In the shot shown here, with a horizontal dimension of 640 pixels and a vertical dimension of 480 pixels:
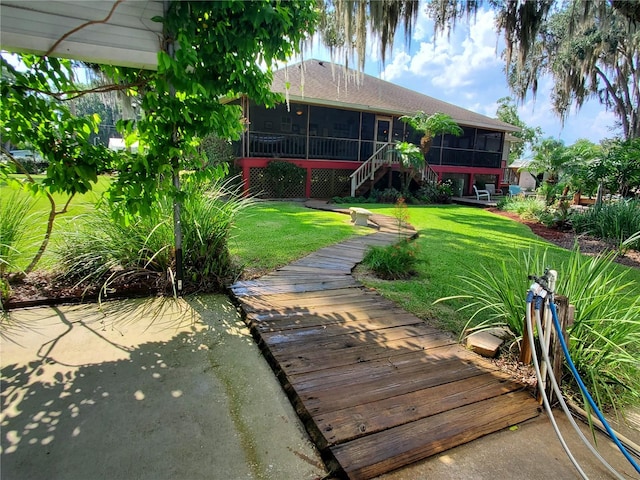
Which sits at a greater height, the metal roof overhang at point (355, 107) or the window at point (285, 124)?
the metal roof overhang at point (355, 107)

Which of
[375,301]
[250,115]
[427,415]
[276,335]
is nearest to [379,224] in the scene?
[375,301]

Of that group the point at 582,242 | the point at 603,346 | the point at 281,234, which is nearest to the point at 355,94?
the point at 582,242

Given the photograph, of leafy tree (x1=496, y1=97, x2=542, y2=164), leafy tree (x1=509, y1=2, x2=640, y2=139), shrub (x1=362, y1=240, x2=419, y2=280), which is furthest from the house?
leafy tree (x1=496, y1=97, x2=542, y2=164)

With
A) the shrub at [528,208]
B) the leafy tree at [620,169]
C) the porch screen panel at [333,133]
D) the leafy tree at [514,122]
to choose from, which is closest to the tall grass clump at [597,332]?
the leafy tree at [620,169]

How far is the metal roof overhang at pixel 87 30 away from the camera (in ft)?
8.22

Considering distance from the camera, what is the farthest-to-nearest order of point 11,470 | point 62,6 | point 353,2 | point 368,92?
point 368,92
point 353,2
point 62,6
point 11,470

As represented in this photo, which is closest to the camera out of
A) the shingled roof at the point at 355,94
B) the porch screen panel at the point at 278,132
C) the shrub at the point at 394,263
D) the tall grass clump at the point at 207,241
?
the tall grass clump at the point at 207,241

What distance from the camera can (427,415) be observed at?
80.8 inches

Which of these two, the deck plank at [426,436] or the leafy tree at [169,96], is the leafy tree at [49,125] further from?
the deck plank at [426,436]

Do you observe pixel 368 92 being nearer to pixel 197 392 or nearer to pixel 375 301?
pixel 375 301

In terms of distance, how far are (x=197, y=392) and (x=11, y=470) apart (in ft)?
2.91

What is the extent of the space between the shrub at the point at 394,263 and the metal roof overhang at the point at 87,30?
3440mm

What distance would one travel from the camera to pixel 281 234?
22.7 feet

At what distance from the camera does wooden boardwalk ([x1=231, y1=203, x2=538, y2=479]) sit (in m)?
1.85
